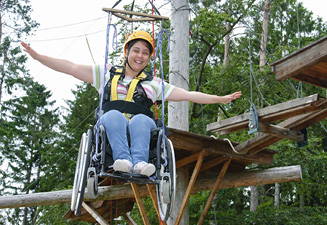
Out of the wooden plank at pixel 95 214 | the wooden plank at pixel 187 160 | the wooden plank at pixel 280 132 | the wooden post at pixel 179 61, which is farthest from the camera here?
the wooden plank at pixel 95 214

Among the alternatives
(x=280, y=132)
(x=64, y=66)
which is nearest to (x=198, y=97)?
(x=64, y=66)

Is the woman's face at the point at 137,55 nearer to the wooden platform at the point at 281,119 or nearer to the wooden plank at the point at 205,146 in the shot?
the wooden plank at the point at 205,146

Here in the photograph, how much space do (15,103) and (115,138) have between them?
24.3 meters

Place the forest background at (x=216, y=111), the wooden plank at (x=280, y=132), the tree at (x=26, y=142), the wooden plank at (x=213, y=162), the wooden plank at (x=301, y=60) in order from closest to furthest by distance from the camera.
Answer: the wooden plank at (x=301, y=60), the wooden plank at (x=280, y=132), the wooden plank at (x=213, y=162), the forest background at (x=216, y=111), the tree at (x=26, y=142)

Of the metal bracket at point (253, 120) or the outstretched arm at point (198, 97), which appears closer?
the outstretched arm at point (198, 97)

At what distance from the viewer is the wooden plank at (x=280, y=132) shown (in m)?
6.72

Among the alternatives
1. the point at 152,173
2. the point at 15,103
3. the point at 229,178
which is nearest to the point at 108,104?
the point at 152,173

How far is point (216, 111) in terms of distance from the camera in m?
17.0

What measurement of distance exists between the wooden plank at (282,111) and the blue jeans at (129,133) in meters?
2.60

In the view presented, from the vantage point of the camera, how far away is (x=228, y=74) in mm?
15320

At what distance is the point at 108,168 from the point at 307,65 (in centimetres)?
284

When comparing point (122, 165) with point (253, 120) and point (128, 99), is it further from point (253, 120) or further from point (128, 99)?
point (253, 120)

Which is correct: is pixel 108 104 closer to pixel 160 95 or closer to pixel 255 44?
pixel 160 95

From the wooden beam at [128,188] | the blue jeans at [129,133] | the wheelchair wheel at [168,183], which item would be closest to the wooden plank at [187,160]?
the wooden beam at [128,188]
